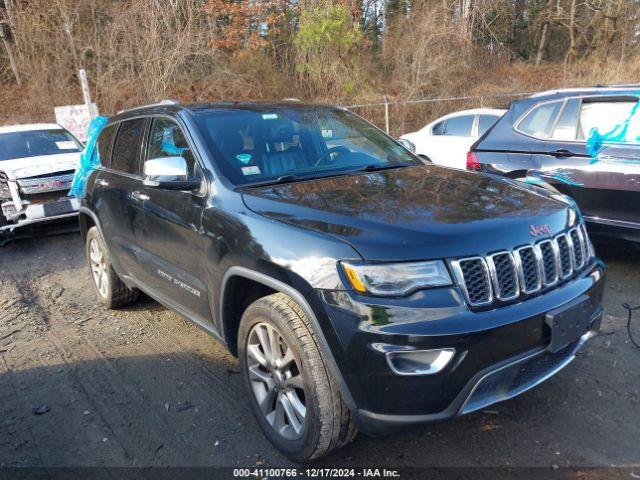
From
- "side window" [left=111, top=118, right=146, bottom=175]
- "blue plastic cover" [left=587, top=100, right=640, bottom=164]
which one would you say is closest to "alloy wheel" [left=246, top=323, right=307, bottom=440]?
"side window" [left=111, top=118, right=146, bottom=175]

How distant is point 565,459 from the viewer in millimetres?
2750

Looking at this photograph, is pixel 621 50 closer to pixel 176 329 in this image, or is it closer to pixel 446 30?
pixel 446 30

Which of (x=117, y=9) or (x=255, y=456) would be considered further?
(x=117, y=9)

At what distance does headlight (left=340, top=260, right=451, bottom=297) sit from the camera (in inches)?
92.6

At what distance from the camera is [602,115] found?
17.4 feet

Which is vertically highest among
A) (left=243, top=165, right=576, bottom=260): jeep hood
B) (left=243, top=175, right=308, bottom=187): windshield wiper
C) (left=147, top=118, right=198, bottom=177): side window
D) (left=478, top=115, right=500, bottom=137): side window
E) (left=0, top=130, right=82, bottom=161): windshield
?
(left=147, top=118, right=198, bottom=177): side window

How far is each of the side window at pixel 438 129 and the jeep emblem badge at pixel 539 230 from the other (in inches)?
314

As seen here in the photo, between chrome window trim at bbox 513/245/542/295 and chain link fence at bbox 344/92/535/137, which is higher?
chrome window trim at bbox 513/245/542/295

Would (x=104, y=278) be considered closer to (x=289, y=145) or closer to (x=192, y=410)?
(x=192, y=410)

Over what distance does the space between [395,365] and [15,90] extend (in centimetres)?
2016

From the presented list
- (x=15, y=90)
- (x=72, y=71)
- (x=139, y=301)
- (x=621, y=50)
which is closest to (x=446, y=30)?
(x=621, y=50)

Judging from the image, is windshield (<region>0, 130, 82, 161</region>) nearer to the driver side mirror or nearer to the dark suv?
the driver side mirror

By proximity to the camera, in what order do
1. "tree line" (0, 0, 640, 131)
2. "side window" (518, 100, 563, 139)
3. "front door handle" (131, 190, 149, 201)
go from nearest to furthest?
"front door handle" (131, 190, 149, 201) → "side window" (518, 100, 563, 139) → "tree line" (0, 0, 640, 131)

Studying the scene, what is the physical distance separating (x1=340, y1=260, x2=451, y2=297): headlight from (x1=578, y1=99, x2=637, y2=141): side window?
3.80m
